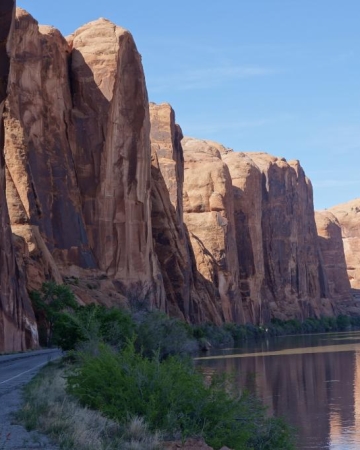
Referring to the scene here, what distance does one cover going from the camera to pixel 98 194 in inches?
2330

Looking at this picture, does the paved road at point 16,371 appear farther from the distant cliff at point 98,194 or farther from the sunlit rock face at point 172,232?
the sunlit rock face at point 172,232

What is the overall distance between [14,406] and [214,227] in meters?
77.9

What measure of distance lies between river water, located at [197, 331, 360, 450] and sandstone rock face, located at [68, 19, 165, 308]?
41.5 feet

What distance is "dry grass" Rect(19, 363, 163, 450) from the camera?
402 inches

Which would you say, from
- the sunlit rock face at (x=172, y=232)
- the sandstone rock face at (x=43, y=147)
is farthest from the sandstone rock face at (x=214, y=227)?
the sandstone rock face at (x=43, y=147)

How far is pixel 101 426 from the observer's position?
1146 cm

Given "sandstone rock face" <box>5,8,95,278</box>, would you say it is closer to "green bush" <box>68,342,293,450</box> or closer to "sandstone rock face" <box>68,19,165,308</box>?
"sandstone rock face" <box>68,19,165,308</box>

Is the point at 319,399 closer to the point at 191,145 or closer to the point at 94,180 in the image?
the point at 94,180

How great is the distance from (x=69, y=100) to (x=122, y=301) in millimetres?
15118

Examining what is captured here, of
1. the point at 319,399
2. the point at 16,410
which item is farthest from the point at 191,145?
the point at 16,410

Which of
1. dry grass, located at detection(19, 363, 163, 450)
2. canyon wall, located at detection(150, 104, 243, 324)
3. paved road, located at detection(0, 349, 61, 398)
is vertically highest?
canyon wall, located at detection(150, 104, 243, 324)

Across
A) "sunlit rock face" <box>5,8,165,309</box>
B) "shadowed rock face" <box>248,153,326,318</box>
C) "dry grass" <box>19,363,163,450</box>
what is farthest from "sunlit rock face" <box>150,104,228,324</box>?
"dry grass" <box>19,363,163,450</box>

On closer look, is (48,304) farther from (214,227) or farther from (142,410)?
(214,227)

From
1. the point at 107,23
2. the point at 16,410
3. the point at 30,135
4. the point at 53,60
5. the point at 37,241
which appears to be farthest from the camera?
the point at 107,23
